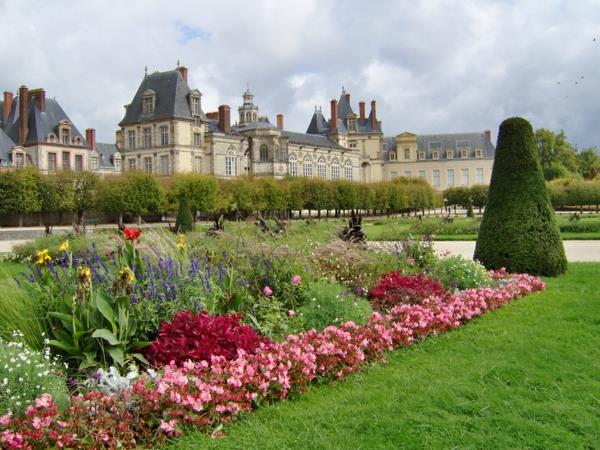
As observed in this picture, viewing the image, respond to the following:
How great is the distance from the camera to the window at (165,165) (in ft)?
168

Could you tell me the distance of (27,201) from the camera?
32062 mm

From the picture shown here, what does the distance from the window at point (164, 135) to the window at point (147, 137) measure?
1.45 meters

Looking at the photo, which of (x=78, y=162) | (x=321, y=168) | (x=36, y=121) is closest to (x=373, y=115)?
(x=321, y=168)

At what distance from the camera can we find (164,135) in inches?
2007

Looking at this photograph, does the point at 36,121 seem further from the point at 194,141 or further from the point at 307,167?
the point at 307,167

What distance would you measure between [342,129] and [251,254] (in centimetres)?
6885

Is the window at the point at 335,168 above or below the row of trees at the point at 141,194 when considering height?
above

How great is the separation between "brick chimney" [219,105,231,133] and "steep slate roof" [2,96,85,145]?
43.3 feet

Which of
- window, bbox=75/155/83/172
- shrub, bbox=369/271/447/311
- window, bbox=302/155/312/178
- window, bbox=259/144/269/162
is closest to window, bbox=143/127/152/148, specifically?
window, bbox=75/155/83/172

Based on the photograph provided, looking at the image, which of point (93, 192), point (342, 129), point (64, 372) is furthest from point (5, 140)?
point (64, 372)

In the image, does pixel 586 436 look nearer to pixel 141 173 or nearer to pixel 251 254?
pixel 251 254

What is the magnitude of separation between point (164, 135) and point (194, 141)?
259 cm

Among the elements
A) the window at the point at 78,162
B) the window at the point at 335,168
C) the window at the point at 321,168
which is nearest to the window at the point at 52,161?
the window at the point at 78,162

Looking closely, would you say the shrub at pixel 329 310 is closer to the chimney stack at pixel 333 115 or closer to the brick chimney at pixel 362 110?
the chimney stack at pixel 333 115
